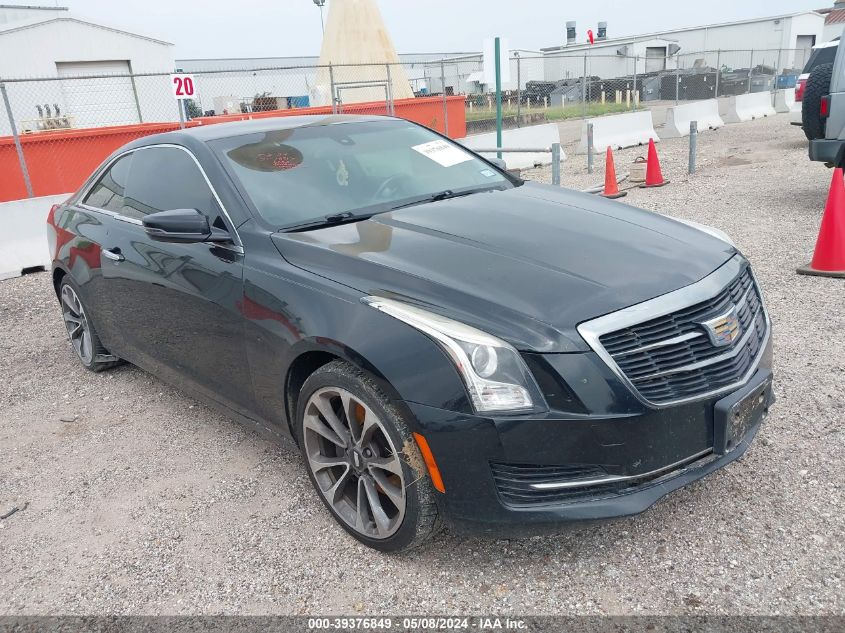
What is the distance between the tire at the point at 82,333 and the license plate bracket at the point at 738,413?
12.8ft

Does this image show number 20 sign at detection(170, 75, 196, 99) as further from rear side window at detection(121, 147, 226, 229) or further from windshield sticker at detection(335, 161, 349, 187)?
windshield sticker at detection(335, 161, 349, 187)

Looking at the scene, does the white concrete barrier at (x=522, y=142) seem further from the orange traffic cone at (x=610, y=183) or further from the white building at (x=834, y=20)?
the white building at (x=834, y=20)

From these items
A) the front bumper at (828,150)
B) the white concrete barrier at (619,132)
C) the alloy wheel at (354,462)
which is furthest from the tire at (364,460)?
the white concrete barrier at (619,132)

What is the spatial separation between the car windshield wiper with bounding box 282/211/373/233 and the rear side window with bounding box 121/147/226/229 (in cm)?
36

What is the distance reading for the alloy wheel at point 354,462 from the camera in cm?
258

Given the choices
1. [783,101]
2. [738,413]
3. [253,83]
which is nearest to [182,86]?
[738,413]

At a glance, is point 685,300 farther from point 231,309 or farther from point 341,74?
point 341,74

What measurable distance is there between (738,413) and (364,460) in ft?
4.47

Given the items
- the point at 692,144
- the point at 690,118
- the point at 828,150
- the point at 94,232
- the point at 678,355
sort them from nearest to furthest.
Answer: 1. the point at 678,355
2. the point at 94,232
3. the point at 828,150
4. the point at 692,144
5. the point at 690,118

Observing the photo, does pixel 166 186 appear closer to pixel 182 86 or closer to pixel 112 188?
pixel 112 188

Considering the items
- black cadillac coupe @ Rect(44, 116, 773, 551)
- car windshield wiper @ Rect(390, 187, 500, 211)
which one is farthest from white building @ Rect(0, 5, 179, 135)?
car windshield wiper @ Rect(390, 187, 500, 211)

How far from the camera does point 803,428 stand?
3.40 meters

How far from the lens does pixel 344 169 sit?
355 cm

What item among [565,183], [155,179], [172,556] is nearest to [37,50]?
[565,183]
